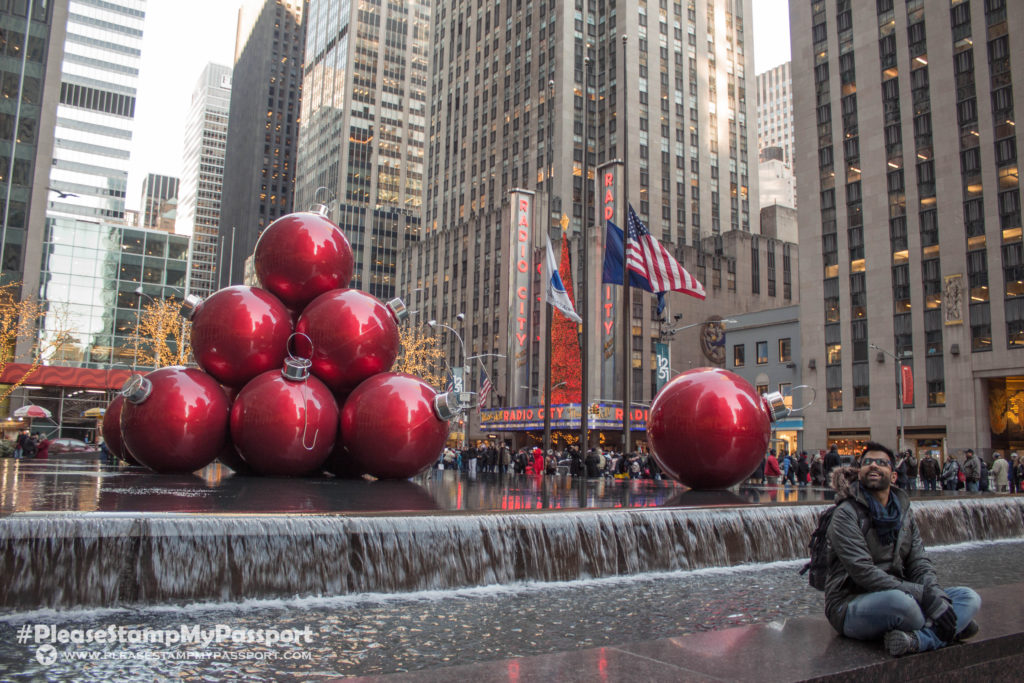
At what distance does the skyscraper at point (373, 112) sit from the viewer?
454ft

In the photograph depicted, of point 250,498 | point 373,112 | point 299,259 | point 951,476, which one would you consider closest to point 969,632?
point 250,498

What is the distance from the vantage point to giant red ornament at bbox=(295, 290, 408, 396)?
12.6 m

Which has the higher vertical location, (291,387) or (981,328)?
(981,328)

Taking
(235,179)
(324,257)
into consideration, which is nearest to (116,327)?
(324,257)

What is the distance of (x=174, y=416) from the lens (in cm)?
1186

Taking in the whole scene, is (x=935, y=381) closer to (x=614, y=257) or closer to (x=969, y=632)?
(x=614, y=257)

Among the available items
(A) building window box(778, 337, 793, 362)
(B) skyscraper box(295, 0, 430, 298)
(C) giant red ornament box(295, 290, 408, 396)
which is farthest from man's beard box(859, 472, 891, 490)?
(B) skyscraper box(295, 0, 430, 298)

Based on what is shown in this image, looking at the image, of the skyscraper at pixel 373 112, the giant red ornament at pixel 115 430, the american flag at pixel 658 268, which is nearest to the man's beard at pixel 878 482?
the giant red ornament at pixel 115 430

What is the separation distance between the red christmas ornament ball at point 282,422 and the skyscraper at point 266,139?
Answer: 174 metres

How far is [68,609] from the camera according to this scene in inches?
247

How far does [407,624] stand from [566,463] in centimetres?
2970

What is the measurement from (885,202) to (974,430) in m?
17.1

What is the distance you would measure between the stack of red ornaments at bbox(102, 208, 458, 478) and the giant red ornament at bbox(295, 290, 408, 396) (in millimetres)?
17

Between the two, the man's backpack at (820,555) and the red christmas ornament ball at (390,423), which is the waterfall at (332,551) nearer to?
the man's backpack at (820,555)
